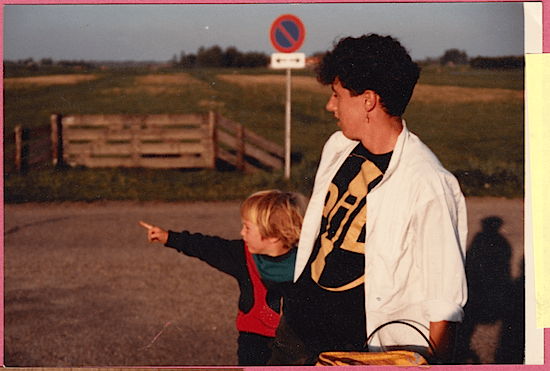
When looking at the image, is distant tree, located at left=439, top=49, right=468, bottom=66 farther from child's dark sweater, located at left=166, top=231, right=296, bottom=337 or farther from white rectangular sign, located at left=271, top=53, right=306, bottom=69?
child's dark sweater, located at left=166, top=231, right=296, bottom=337

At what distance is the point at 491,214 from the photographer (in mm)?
6516

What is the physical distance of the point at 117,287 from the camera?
16.0ft

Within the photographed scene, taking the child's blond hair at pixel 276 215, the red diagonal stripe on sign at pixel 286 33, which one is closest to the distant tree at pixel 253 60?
the red diagonal stripe on sign at pixel 286 33

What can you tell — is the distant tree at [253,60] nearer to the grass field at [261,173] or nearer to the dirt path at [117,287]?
the grass field at [261,173]

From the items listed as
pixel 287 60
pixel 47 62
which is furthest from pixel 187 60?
pixel 47 62

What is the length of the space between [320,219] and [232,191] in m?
4.86

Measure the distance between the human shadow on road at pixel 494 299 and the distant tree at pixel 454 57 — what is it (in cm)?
167

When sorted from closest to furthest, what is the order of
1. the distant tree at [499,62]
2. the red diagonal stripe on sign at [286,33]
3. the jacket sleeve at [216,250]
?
the jacket sleeve at [216,250] → the distant tree at [499,62] → the red diagonal stripe on sign at [286,33]

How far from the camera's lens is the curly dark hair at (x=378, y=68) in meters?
2.49

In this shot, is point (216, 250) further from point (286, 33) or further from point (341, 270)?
point (286, 33)

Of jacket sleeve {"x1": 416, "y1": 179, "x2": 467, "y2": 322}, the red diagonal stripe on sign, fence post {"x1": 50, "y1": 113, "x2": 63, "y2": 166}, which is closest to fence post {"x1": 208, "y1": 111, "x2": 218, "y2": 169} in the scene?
fence post {"x1": 50, "y1": 113, "x2": 63, "y2": 166}

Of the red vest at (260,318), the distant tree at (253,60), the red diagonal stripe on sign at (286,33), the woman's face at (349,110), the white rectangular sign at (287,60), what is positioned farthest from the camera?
the distant tree at (253,60)

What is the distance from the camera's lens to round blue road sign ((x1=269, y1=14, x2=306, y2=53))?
394cm

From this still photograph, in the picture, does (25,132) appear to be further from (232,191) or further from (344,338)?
(344,338)
